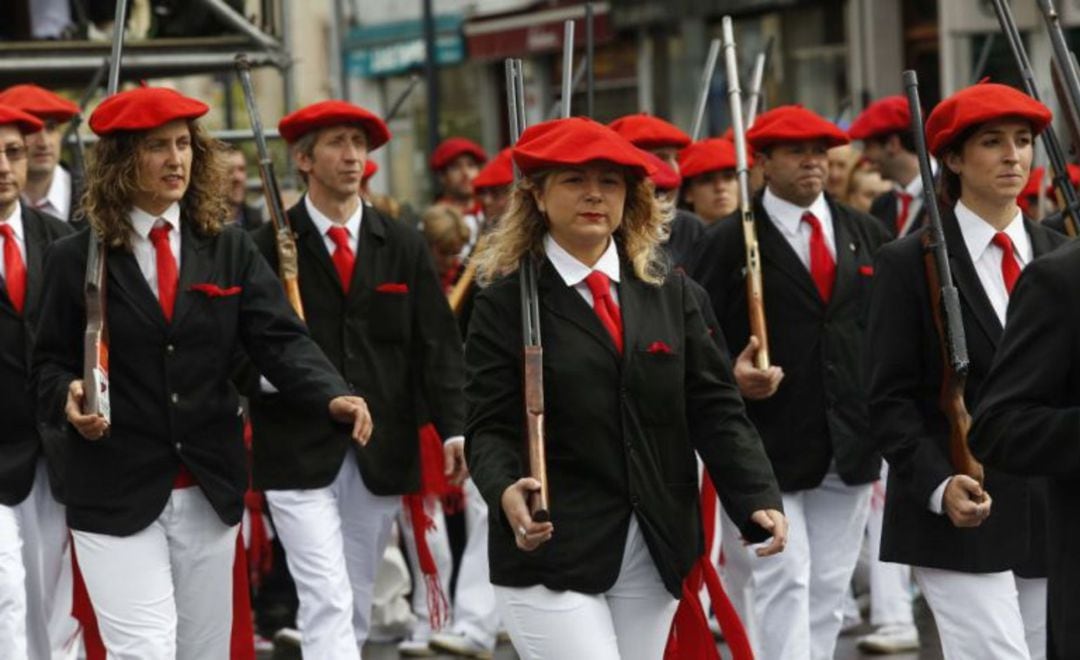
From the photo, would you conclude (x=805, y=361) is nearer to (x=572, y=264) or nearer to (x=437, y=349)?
(x=437, y=349)

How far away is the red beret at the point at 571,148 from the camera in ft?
21.1

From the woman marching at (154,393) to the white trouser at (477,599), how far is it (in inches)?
A: 128

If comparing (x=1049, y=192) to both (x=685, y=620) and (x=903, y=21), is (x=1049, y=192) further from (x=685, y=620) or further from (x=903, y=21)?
(x=903, y=21)

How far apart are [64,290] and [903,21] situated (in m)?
18.1

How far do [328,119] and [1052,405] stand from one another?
4.93 meters

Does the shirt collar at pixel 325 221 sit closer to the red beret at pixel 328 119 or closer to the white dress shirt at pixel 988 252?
the red beret at pixel 328 119

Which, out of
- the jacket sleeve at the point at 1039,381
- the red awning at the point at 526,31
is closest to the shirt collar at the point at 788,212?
the jacket sleeve at the point at 1039,381

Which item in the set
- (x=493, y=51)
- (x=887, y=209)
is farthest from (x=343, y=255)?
(x=493, y=51)

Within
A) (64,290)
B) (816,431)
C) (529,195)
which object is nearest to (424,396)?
(816,431)

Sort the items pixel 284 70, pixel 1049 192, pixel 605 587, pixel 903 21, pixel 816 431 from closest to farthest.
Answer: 1. pixel 605 587
2. pixel 816 431
3. pixel 1049 192
4. pixel 284 70
5. pixel 903 21

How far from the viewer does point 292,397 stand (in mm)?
8109

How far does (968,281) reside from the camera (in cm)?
713

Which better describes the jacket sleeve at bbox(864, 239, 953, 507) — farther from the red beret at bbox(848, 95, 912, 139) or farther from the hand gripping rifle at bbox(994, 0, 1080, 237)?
the red beret at bbox(848, 95, 912, 139)

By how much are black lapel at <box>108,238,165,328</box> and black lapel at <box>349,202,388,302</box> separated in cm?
191
